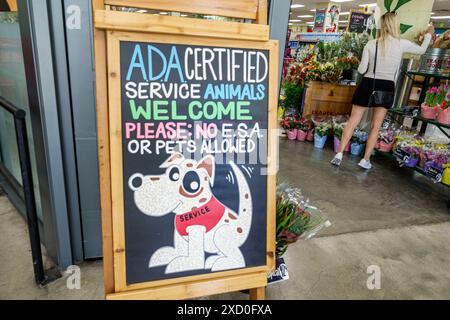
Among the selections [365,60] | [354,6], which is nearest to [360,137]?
[365,60]

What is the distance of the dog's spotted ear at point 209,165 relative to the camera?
134 centimetres

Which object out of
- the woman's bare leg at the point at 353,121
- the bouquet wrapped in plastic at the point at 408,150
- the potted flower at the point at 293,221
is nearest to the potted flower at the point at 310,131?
the woman's bare leg at the point at 353,121

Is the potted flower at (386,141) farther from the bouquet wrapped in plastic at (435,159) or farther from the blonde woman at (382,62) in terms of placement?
the bouquet wrapped in plastic at (435,159)

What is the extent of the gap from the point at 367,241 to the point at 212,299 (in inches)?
52.2

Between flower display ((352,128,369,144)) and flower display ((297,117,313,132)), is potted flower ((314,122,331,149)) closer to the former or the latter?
flower display ((297,117,313,132))

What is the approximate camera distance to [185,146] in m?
1.31

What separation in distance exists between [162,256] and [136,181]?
320 millimetres

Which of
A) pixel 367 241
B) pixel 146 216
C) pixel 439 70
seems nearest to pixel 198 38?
pixel 146 216

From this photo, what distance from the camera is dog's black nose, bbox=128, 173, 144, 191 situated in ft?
4.17

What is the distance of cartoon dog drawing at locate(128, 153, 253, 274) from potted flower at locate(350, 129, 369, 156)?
11.5 feet

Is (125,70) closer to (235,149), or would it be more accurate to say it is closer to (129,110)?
(129,110)

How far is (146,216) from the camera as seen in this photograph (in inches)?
51.4

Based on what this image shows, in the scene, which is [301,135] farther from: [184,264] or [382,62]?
[184,264]

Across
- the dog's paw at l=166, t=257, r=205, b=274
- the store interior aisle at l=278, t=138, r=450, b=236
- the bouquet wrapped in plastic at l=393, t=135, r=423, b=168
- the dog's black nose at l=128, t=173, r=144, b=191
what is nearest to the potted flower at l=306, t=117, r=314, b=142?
the store interior aisle at l=278, t=138, r=450, b=236
